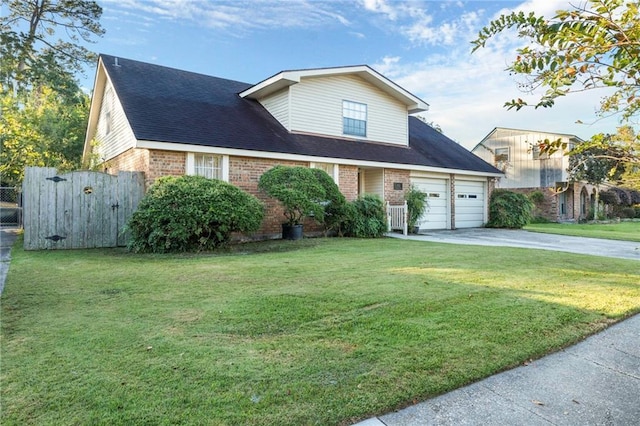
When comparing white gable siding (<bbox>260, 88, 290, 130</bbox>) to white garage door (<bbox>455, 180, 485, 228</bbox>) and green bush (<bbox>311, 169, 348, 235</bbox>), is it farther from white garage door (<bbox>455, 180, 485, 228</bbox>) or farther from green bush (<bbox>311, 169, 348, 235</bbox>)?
white garage door (<bbox>455, 180, 485, 228</bbox>)

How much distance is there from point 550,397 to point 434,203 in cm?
1441

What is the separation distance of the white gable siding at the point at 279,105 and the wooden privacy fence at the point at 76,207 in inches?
218

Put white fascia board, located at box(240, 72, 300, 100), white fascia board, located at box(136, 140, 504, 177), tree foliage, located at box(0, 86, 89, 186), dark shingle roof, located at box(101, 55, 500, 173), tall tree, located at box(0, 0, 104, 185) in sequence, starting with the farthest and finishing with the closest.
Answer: tall tree, located at box(0, 0, 104, 185), tree foliage, located at box(0, 86, 89, 186), white fascia board, located at box(240, 72, 300, 100), dark shingle roof, located at box(101, 55, 500, 173), white fascia board, located at box(136, 140, 504, 177)

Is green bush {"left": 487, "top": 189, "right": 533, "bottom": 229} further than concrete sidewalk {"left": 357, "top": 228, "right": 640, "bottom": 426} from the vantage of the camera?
Yes

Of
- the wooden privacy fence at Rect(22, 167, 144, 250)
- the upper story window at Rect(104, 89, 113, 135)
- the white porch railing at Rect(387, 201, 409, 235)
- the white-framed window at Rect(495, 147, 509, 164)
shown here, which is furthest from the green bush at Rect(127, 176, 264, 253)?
the white-framed window at Rect(495, 147, 509, 164)

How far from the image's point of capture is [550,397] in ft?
8.50

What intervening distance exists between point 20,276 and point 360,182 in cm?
1191

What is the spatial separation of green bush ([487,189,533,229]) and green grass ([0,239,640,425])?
1138cm

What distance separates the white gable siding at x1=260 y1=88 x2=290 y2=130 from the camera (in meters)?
13.8

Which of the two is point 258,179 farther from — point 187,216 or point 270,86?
point 270,86

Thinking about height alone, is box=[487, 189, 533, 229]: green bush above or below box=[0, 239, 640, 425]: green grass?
above

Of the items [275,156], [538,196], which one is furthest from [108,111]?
[538,196]

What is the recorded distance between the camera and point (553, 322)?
383cm

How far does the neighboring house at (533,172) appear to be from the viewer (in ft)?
84.4
